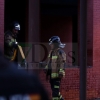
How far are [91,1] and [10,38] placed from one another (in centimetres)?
260

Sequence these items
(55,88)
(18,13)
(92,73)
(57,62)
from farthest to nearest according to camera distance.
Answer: (18,13)
(92,73)
(55,88)
(57,62)

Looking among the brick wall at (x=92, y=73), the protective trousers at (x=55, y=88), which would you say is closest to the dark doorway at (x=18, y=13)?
the brick wall at (x=92, y=73)

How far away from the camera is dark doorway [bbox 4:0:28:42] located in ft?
36.3

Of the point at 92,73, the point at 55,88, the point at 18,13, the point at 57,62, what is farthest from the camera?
the point at 18,13

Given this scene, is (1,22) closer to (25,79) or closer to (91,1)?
(91,1)

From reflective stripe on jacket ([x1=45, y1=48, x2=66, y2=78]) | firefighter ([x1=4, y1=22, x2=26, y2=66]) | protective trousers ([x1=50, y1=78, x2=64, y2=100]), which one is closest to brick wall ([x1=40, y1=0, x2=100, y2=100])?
protective trousers ([x1=50, y1=78, x2=64, y2=100])

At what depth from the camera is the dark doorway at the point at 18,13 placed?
11.1 metres

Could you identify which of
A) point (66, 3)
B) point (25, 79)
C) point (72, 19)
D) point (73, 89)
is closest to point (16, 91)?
point (25, 79)

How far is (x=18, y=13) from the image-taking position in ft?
40.0

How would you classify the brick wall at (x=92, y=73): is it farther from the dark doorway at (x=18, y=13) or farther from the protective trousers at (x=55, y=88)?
the dark doorway at (x=18, y=13)

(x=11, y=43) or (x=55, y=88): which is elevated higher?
(x=11, y=43)

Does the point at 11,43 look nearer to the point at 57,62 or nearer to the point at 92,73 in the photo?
the point at 57,62

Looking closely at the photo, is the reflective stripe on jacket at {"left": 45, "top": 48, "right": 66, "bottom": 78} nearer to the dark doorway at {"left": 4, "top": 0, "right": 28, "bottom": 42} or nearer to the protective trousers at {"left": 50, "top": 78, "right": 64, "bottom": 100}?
the protective trousers at {"left": 50, "top": 78, "right": 64, "bottom": 100}

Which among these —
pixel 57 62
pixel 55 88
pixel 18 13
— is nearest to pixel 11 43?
pixel 57 62
